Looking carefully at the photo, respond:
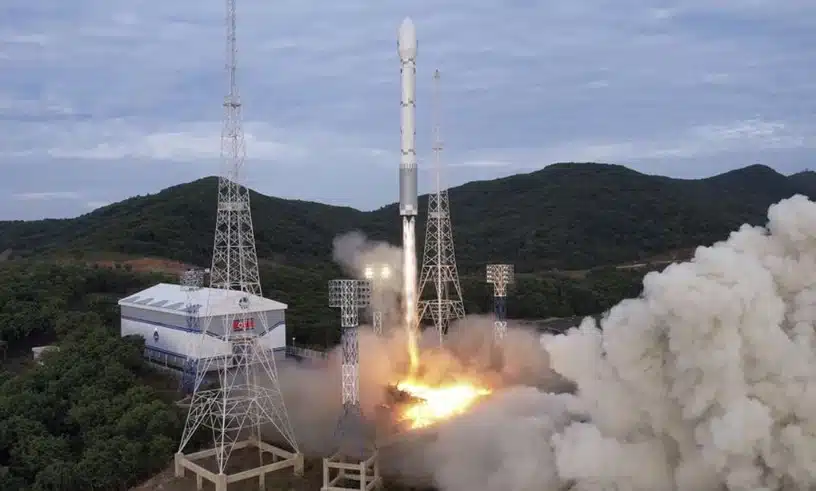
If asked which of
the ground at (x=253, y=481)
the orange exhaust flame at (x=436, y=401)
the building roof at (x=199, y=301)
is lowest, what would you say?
the ground at (x=253, y=481)

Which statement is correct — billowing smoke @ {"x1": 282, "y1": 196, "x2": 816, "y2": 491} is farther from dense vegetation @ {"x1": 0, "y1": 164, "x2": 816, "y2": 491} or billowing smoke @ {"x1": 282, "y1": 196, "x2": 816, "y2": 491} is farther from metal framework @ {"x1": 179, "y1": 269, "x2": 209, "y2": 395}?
dense vegetation @ {"x1": 0, "y1": 164, "x2": 816, "y2": 491}

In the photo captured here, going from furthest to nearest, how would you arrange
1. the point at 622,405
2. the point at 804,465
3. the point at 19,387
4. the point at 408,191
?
1. the point at 19,387
2. the point at 408,191
3. the point at 622,405
4. the point at 804,465

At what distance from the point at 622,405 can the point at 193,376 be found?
2038 centimetres

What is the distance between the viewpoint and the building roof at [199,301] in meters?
31.8

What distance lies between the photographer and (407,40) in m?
32.2

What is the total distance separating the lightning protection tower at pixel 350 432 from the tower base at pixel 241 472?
1.79 m

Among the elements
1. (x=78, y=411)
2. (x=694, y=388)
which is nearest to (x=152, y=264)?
(x=78, y=411)

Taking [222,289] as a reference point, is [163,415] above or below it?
below

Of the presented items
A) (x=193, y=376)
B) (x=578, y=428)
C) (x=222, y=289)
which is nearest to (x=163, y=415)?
(x=193, y=376)

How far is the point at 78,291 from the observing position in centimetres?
5100

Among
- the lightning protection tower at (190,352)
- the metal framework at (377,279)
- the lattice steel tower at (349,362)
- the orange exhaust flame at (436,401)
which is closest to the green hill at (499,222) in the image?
the lightning protection tower at (190,352)

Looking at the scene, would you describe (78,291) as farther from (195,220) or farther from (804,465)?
(804,465)

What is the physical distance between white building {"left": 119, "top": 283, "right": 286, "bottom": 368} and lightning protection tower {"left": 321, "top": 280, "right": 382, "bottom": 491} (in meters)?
5.98

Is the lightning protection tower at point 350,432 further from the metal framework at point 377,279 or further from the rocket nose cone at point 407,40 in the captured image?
the rocket nose cone at point 407,40
